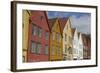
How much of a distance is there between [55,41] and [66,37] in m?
0.11

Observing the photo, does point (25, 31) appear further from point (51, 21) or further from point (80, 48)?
point (80, 48)

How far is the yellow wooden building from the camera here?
199 cm

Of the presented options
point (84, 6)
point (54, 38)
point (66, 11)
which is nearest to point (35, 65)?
point (54, 38)

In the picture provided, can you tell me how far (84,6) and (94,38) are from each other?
0.33 metres

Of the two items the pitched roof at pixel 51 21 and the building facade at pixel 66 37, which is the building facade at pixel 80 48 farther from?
the pitched roof at pixel 51 21

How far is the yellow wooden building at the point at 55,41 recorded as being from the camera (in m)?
1.99

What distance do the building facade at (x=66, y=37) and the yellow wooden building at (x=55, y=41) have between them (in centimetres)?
4

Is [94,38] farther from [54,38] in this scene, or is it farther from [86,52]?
[54,38]

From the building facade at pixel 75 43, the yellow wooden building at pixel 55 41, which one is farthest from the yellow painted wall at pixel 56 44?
the building facade at pixel 75 43

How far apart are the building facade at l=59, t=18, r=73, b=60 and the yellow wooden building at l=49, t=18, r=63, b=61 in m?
→ 0.04

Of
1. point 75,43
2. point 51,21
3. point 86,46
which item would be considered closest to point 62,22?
point 51,21

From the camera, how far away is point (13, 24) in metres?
1.82

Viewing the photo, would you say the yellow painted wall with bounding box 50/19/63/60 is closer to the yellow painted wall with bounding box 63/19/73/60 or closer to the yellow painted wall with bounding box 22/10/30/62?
the yellow painted wall with bounding box 63/19/73/60

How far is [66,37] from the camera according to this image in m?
2.04
